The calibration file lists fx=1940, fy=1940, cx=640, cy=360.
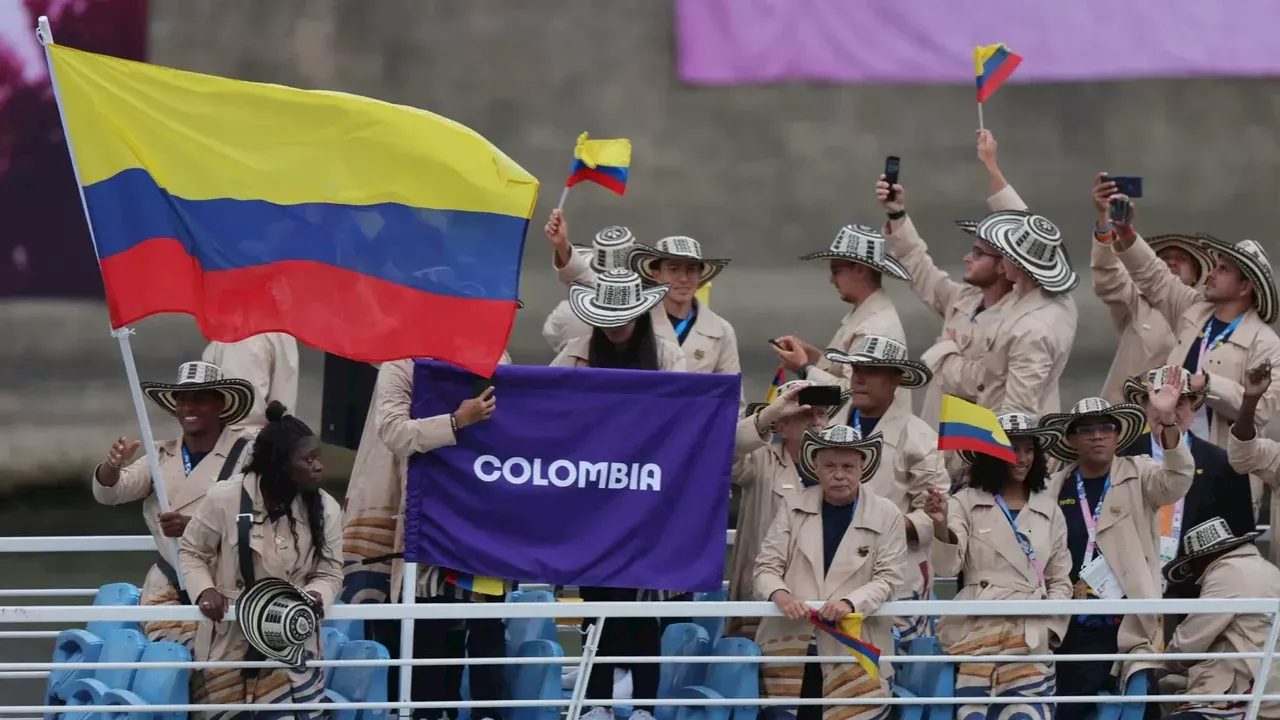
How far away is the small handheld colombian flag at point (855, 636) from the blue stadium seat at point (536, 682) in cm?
103

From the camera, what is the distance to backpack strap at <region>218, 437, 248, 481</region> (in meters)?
7.19

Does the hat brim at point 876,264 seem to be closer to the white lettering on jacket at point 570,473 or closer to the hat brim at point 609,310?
the hat brim at point 609,310

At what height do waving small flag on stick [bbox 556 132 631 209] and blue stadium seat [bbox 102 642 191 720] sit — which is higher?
waving small flag on stick [bbox 556 132 631 209]

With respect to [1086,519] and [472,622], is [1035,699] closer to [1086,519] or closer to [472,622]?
[1086,519]

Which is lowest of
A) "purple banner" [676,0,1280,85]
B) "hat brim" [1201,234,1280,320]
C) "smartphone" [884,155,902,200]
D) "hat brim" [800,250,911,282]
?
"hat brim" [1201,234,1280,320]

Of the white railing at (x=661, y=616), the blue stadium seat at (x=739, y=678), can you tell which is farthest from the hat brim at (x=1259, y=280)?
the blue stadium seat at (x=739, y=678)

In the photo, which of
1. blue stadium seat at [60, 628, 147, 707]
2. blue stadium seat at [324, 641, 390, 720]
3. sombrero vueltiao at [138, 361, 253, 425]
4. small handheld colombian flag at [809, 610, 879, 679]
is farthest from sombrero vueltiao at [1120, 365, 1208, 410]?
blue stadium seat at [60, 628, 147, 707]

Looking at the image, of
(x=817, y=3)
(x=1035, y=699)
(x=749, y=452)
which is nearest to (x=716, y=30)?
(x=817, y=3)

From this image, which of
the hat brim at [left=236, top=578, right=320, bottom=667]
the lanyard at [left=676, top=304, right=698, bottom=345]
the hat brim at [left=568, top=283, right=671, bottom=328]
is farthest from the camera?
the lanyard at [left=676, top=304, right=698, bottom=345]

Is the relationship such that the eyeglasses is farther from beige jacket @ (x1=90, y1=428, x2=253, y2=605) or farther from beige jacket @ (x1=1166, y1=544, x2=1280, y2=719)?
beige jacket @ (x1=90, y1=428, x2=253, y2=605)

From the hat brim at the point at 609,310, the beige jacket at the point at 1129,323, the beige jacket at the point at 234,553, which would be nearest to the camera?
the beige jacket at the point at 234,553

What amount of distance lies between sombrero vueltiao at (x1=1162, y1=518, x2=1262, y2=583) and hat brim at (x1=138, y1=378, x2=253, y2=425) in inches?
151

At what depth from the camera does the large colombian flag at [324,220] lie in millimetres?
6844

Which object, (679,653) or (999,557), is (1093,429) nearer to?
(999,557)
